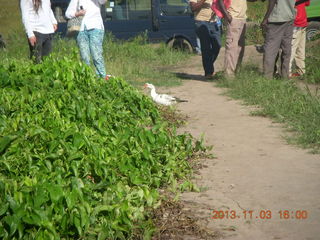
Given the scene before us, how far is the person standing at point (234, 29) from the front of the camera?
35.8 feet

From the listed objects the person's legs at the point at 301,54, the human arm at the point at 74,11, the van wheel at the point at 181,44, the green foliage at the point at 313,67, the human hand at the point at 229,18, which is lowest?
the van wheel at the point at 181,44

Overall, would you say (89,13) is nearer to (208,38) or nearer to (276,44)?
(208,38)

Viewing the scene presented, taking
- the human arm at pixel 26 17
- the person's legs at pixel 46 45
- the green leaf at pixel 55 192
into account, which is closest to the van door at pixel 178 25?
the person's legs at pixel 46 45

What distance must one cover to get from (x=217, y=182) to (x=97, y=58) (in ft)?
15.5

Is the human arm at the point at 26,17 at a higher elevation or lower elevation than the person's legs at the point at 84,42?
higher

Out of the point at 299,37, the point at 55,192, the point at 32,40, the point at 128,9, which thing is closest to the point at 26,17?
the point at 32,40

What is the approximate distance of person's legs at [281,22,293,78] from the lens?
10609 mm

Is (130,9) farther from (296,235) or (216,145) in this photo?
(296,235)

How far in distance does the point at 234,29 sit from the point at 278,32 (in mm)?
804

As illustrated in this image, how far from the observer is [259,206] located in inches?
195

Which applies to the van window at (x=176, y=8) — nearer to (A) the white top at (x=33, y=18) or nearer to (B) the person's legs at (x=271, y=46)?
(B) the person's legs at (x=271, y=46)

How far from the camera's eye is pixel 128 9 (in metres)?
16.9

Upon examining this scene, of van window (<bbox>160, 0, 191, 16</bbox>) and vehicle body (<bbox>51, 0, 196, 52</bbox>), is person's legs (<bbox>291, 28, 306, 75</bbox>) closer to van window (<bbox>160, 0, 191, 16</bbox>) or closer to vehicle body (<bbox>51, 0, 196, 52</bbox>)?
vehicle body (<bbox>51, 0, 196, 52</bbox>)
